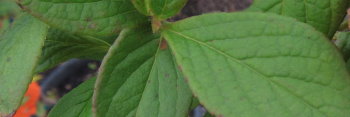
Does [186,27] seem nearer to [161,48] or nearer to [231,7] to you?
[161,48]

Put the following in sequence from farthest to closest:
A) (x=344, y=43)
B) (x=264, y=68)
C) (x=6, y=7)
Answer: (x=6, y=7) < (x=344, y=43) < (x=264, y=68)

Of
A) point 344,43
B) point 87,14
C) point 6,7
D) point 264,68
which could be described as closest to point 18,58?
point 87,14

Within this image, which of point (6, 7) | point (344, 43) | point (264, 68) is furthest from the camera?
point (6, 7)

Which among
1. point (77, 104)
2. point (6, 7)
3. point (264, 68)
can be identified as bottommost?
point (6, 7)

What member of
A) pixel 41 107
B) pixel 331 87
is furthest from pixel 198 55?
pixel 41 107

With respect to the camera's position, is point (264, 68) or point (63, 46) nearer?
point (264, 68)

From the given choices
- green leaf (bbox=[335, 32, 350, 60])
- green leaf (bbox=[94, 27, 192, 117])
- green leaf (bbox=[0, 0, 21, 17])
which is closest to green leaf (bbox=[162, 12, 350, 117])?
green leaf (bbox=[94, 27, 192, 117])

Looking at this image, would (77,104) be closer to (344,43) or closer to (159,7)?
(159,7)
